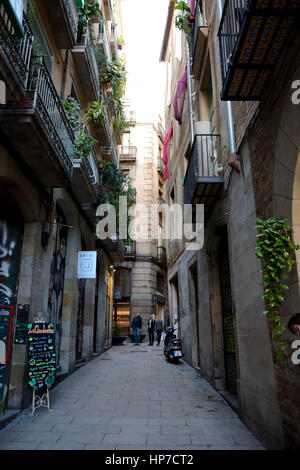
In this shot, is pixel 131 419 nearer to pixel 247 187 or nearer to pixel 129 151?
pixel 247 187

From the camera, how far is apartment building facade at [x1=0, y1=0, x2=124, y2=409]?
497 centimetres

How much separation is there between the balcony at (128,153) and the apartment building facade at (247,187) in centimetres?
1788

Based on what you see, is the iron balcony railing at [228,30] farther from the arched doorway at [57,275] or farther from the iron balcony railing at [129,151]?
the iron balcony railing at [129,151]

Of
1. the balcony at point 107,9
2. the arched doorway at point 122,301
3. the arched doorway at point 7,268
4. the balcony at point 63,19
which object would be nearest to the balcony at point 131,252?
the arched doorway at point 122,301

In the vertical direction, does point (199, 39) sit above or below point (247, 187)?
above

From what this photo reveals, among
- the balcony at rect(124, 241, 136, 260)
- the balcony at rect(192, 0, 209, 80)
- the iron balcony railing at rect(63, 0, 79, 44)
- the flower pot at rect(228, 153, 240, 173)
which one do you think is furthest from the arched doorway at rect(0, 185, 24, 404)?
the balcony at rect(124, 241, 136, 260)

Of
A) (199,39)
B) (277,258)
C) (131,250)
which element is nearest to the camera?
(277,258)

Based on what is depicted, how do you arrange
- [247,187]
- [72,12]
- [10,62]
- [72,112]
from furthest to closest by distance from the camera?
[72,112] → [72,12] → [247,187] → [10,62]

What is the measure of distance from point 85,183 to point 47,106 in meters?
2.93

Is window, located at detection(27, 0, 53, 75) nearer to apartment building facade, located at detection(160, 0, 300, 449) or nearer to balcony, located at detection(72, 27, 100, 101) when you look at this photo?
balcony, located at detection(72, 27, 100, 101)

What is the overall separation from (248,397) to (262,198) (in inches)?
121

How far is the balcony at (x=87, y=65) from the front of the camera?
9.30 meters

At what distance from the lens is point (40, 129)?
5.27m

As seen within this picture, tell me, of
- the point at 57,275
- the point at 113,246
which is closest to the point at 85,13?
the point at 57,275
